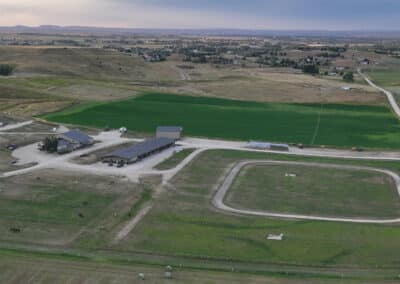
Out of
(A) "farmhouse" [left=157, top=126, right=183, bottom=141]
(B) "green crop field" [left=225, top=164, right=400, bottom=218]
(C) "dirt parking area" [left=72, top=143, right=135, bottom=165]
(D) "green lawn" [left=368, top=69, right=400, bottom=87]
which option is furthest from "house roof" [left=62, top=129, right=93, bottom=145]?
(D) "green lawn" [left=368, top=69, right=400, bottom=87]

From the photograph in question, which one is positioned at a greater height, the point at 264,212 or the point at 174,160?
the point at 174,160

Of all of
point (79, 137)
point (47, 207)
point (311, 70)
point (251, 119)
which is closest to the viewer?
point (47, 207)

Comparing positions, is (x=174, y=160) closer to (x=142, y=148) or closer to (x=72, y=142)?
(x=142, y=148)

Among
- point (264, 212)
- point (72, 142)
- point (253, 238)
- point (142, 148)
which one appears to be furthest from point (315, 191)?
point (72, 142)

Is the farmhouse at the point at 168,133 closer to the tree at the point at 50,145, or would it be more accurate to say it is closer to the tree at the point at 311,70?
the tree at the point at 50,145

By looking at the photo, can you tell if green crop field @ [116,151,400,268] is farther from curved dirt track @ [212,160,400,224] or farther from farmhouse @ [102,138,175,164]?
farmhouse @ [102,138,175,164]

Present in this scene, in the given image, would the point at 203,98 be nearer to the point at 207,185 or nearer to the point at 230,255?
the point at 207,185
